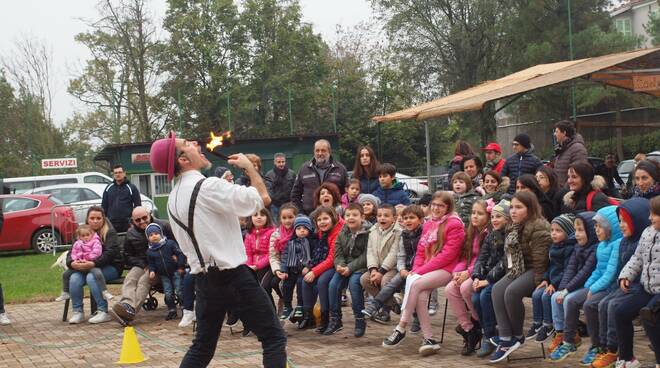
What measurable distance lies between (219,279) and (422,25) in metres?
44.4

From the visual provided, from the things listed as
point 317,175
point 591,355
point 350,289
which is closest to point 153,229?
point 317,175

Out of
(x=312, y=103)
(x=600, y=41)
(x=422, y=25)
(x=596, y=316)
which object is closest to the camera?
(x=596, y=316)

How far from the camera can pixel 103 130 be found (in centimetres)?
5425

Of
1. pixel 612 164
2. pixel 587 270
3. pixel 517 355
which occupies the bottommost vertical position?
pixel 517 355

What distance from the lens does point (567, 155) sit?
32.6 feet

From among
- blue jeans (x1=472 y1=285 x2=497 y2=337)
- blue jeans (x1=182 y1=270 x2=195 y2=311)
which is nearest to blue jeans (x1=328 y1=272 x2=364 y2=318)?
blue jeans (x1=472 y1=285 x2=497 y2=337)

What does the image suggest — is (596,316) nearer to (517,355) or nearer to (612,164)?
(517,355)

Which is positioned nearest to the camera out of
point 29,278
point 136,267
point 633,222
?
point 633,222

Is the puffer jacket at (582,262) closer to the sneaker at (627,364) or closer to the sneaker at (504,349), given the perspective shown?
the sneaker at (504,349)

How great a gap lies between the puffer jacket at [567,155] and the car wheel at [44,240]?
14521mm

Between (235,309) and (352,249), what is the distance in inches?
137

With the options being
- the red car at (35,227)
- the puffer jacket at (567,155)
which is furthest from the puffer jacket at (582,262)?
the red car at (35,227)

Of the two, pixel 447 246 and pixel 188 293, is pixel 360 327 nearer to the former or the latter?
pixel 447 246

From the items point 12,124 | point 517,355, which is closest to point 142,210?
point 517,355
